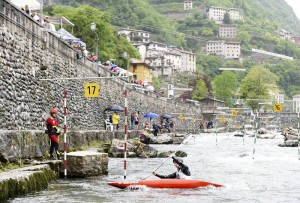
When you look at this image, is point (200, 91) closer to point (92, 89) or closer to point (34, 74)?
point (92, 89)

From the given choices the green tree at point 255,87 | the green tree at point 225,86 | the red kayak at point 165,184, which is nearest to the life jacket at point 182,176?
the red kayak at point 165,184

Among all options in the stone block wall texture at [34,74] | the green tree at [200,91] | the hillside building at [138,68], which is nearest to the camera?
the stone block wall texture at [34,74]

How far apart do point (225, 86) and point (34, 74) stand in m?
111

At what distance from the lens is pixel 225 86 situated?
127 m

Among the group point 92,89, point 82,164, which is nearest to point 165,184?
point 82,164

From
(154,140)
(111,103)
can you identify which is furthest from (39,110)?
(154,140)

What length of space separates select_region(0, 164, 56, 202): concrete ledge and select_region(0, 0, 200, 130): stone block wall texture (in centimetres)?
336

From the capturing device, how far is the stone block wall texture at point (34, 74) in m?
16.0

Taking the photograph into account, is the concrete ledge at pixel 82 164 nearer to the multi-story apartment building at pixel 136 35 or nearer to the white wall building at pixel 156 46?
the white wall building at pixel 156 46

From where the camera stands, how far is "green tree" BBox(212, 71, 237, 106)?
125625mm

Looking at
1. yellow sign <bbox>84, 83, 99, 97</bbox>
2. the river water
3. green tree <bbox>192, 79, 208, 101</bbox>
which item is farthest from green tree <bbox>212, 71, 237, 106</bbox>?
yellow sign <bbox>84, 83, 99, 97</bbox>

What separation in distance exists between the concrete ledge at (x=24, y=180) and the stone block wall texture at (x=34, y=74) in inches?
132

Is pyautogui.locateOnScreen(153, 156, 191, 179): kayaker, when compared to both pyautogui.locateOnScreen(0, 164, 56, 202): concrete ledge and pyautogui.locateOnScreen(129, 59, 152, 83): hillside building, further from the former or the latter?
pyautogui.locateOnScreen(129, 59, 152, 83): hillside building

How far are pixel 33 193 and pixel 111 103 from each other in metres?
25.8
